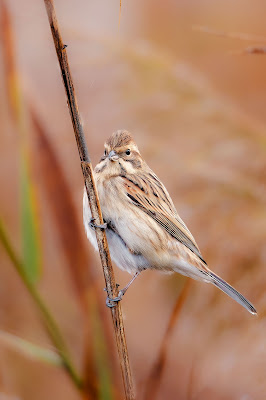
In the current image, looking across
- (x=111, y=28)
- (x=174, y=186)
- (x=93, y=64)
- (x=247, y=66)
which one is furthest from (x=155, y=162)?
(x=247, y=66)

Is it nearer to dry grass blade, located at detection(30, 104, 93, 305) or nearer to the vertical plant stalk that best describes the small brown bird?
dry grass blade, located at detection(30, 104, 93, 305)

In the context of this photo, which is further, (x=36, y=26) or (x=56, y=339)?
(x=36, y=26)

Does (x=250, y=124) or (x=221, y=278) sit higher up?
(x=250, y=124)

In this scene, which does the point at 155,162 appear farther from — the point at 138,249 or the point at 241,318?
the point at 241,318

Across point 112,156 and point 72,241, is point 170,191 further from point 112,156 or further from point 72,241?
point 72,241

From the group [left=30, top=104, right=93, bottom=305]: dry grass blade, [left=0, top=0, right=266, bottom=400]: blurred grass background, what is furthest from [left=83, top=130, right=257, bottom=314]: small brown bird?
[left=30, top=104, right=93, bottom=305]: dry grass blade

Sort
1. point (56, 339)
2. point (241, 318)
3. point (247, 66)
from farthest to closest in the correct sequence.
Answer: point (247, 66), point (241, 318), point (56, 339)

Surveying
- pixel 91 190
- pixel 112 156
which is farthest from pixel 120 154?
pixel 91 190
